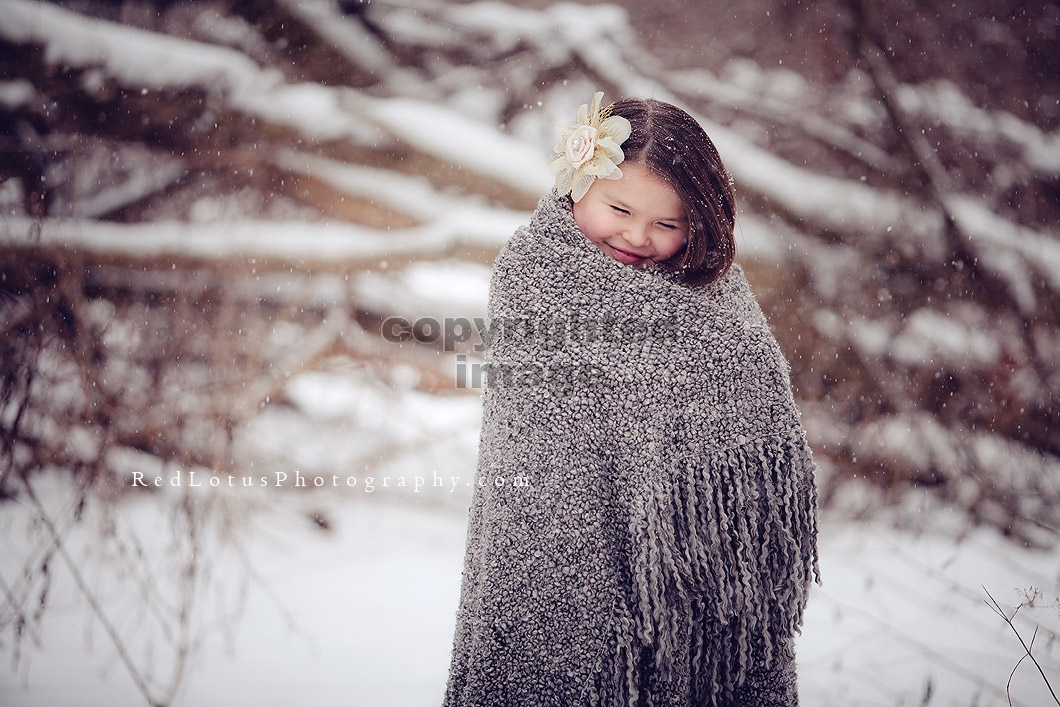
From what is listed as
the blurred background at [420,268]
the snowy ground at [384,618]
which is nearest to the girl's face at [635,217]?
the snowy ground at [384,618]

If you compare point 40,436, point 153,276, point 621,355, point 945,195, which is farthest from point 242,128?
point 945,195

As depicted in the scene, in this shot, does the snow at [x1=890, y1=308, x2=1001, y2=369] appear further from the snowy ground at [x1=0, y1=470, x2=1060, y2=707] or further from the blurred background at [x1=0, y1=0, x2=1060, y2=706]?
the snowy ground at [x1=0, y1=470, x2=1060, y2=707]

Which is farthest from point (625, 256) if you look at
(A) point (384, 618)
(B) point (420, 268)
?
(B) point (420, 268)

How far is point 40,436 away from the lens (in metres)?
2.42

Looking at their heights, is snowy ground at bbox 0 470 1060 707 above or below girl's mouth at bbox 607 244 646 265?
below

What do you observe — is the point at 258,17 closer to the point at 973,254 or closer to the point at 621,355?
the point at 621,355

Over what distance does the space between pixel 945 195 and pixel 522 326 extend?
8.13 ft

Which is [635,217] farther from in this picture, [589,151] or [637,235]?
[589,151]

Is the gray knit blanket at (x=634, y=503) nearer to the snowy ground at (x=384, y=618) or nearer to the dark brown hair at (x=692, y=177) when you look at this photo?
the dark brown hair at (x=692, y=177)

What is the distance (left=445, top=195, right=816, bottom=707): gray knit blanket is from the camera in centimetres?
114

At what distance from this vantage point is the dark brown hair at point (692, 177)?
1.20 metres

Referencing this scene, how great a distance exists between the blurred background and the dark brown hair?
1.63 meters

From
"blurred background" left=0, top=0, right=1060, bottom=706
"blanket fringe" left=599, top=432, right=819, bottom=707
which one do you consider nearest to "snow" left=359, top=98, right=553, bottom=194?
"blurred background" left=0, top=0, right=1060, bottom=706

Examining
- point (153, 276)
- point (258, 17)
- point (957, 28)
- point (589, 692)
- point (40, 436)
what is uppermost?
point (957, 28)
